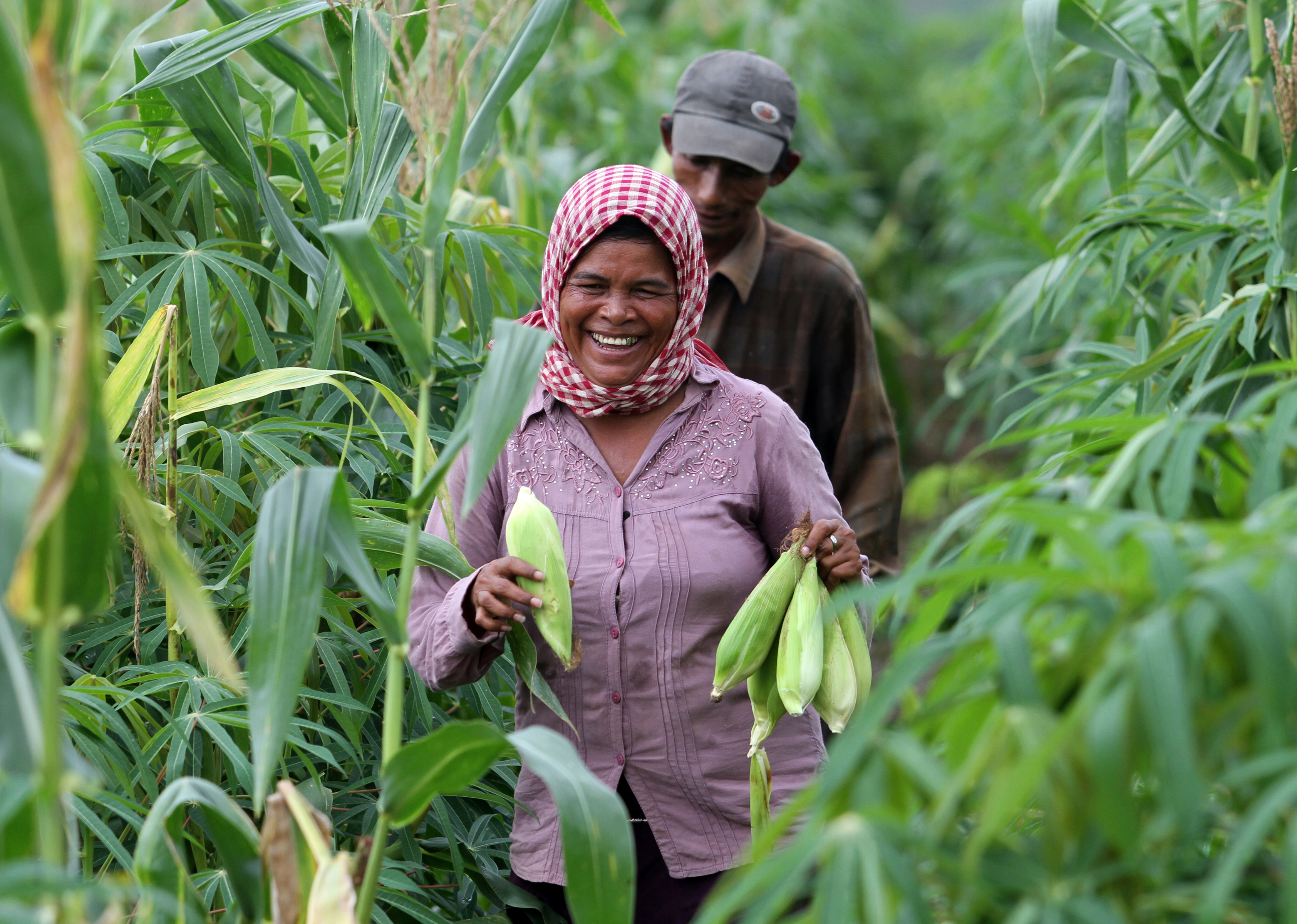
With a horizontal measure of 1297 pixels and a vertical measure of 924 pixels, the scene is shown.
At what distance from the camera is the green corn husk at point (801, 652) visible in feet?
4.76

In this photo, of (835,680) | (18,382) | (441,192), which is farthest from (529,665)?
(18,382)

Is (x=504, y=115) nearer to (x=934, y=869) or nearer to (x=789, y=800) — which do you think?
(x=789, y=800)

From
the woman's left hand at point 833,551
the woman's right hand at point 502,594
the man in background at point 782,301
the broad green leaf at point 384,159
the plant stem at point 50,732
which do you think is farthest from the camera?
the man in background at point 782,301

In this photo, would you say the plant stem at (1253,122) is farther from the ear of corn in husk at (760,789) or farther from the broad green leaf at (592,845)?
the broad green leaf at (592,845)

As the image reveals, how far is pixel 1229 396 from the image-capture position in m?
1.79

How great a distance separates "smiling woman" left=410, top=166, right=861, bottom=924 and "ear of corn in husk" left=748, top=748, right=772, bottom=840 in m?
0.06

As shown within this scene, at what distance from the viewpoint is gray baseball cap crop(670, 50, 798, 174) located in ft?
7.66

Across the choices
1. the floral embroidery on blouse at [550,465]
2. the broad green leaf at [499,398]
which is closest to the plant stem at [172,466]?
the floral embroidery on blouse at [550,465]

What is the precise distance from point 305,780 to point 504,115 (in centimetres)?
189

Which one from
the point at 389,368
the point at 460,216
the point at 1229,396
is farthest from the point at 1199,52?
the point at 389,368

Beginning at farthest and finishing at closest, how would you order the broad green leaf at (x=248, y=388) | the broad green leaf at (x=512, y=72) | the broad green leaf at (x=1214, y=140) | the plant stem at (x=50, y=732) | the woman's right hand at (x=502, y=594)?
the broad green leaf at (x=1214, y=140) → the broad green leaf at (x=248, y=388) → the woman's right hand at (x=502, y=594) → the broad green leaf at (x=512, y=72) → the plant stem at (x=50, y=732)

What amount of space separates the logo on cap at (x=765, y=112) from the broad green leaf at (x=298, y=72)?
2.45ft

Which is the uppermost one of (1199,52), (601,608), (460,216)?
(1199,52)

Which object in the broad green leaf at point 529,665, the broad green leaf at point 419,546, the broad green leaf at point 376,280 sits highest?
the broad green leaf at point 376,280
